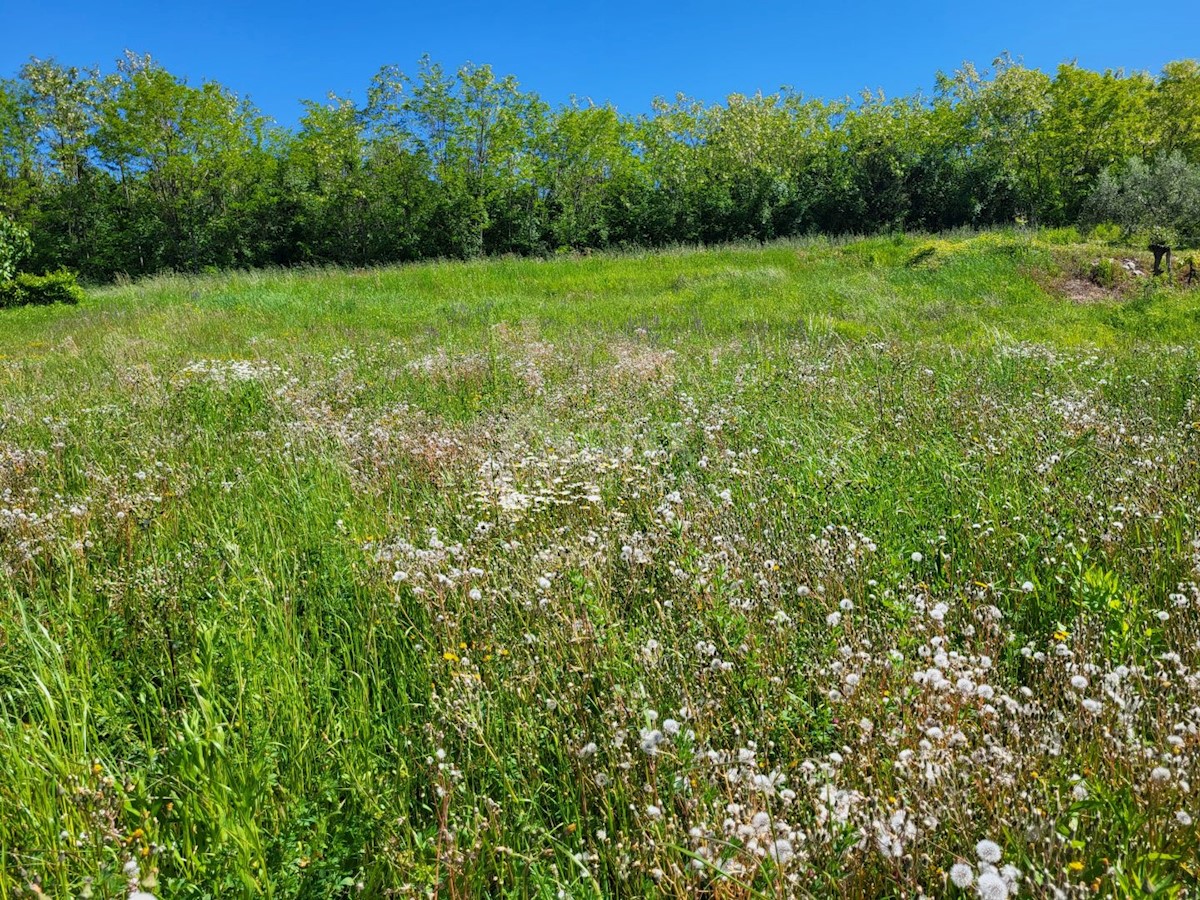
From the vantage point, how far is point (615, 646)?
2.31 meters

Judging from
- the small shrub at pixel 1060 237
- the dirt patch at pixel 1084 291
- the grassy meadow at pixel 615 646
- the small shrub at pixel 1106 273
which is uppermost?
the small shrub at pixel 1060 237

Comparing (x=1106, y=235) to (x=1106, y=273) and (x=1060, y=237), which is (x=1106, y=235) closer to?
(x=1060, y=237)

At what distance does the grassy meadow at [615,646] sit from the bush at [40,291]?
20365 mm

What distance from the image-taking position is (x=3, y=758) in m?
1.98

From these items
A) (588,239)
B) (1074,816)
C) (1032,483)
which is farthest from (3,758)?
(588,239)

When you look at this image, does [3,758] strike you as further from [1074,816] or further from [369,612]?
[1074,816]

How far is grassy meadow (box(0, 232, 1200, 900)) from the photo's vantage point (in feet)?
5.28

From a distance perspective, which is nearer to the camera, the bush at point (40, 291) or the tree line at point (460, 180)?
the bush at point (40, 291)

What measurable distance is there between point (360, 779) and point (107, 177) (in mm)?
49007

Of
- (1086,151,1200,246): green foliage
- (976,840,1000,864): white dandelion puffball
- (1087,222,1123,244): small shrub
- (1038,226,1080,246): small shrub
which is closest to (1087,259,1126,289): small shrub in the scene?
(1038,226,1080,246): small shrub

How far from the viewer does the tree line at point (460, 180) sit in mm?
36938

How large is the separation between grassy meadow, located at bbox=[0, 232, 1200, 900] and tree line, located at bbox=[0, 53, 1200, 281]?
33665mm

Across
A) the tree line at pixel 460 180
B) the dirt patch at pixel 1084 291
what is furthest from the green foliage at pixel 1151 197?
the dirt patch at pixel 1084 291

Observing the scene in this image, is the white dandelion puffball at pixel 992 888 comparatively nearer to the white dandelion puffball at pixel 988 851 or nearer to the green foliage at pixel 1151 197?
the white dandelion puffball at pixel 988 851
